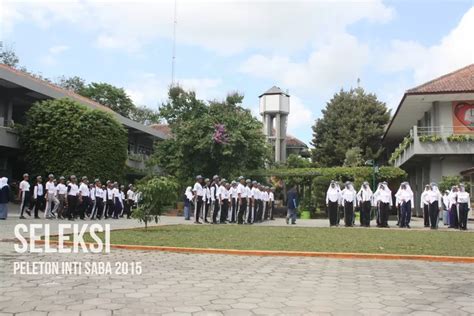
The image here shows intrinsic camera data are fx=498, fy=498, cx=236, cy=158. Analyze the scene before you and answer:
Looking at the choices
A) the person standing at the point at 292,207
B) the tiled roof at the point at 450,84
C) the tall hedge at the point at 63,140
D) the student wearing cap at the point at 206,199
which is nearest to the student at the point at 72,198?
the student wearing cap at the point at 206,199

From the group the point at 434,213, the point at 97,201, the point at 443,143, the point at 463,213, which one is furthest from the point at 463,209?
the point at 97,201

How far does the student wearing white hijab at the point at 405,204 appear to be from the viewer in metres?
19.7

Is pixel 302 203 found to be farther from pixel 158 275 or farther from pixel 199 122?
pixel 158 275

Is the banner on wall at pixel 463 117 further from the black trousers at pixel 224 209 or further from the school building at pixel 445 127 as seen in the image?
the black trousers at pixel 224 209

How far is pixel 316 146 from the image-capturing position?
49.3 m

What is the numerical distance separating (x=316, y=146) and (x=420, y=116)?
15.6 m

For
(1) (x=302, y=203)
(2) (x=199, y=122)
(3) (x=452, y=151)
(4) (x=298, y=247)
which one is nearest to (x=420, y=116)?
(3) (x=452, y=151)

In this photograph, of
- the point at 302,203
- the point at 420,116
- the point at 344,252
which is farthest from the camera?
the point at 420,116

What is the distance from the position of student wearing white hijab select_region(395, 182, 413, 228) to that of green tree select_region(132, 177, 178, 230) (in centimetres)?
974

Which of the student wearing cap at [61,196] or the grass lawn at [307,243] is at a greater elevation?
the student wearing cap at [61,196]

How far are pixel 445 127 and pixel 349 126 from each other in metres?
17.5

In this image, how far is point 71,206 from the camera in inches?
766

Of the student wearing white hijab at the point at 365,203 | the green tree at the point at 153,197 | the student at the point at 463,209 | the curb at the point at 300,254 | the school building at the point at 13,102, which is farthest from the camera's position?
the school building at the point at 13,102

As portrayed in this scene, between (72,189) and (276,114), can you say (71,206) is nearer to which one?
(72,189)
